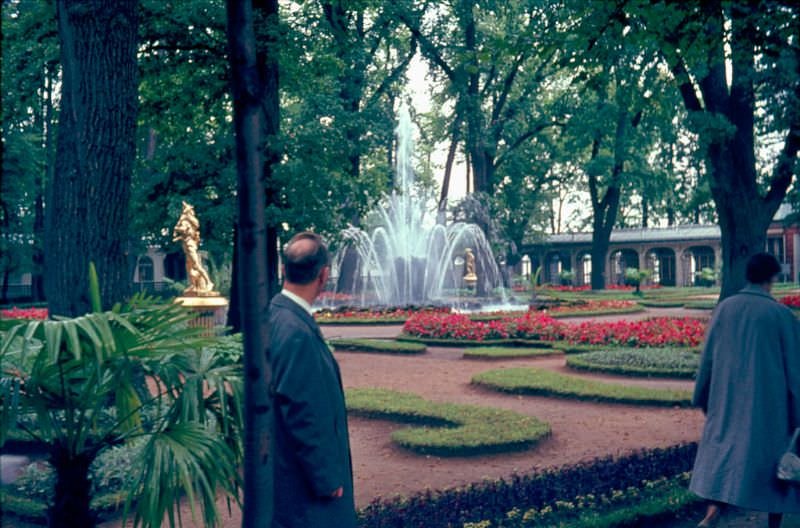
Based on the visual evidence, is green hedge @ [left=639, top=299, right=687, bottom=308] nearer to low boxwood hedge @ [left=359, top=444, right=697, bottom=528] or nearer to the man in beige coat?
low boxwood hedge @ [left=359, top=444, right=697, bottom=528]

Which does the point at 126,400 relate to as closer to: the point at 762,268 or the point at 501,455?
the point at 762,268

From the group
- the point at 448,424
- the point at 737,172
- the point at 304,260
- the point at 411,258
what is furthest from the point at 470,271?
the point at 304,260

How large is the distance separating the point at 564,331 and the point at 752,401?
10596 millimetres

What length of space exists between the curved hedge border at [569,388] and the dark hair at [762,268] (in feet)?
14.3

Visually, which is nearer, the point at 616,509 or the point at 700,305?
the point at 616,509

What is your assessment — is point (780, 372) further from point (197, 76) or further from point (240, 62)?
point (197, 76)

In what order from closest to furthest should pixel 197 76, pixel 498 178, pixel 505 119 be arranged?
1. pixel 197 76
2. pixel 505 119
3. pixel 498 178

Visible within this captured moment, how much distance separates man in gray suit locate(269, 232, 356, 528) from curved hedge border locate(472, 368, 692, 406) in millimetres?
6519

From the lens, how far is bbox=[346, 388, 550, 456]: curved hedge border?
628 centimetres

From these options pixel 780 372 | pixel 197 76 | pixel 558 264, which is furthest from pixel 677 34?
pixel 558 264

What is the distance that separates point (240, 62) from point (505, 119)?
3031 cm

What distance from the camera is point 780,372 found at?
409cm

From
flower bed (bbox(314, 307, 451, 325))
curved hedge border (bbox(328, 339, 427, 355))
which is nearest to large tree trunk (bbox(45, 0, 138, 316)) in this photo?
curved hedge border (bbox(328, 339, 427, 355))

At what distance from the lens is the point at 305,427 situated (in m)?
2.42
